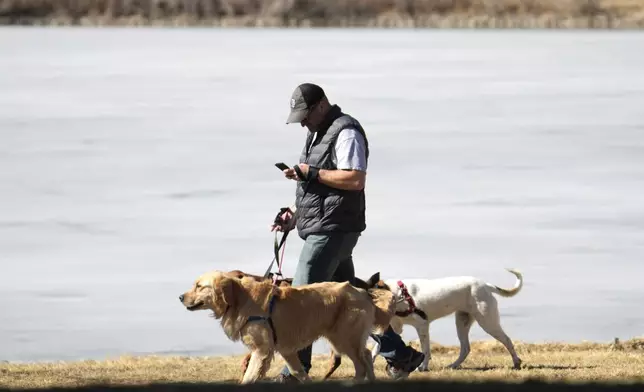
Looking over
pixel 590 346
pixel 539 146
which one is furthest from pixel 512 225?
pixel 539 146

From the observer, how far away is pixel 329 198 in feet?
26.9

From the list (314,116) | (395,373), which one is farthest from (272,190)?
(314,116)

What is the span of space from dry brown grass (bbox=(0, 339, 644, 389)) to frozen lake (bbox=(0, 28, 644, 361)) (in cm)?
94

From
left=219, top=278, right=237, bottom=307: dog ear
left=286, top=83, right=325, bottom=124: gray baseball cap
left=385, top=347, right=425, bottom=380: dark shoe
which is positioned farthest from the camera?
left=385, top=347, right=425, bottom=380: dark shoe

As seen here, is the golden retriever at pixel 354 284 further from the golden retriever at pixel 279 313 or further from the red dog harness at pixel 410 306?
the red dog harness at pixel 410 306

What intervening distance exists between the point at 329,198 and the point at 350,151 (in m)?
0.33

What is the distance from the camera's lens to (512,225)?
16.5m

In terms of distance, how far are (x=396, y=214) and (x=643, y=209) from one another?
132 inches

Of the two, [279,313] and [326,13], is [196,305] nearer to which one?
[279,313]

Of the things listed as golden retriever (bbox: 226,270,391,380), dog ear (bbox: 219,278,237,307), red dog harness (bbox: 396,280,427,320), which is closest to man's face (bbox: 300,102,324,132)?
golden retriever (bbox: 226,270,391,380)

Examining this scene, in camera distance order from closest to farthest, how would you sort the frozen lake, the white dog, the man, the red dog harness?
the man < the red dog harness < the white dog < the frozen lake

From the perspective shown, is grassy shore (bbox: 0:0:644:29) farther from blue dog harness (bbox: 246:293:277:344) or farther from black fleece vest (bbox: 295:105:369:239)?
blue dog harness (bbox: 246:293:277:344)

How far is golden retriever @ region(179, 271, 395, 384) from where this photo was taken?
7750 mm

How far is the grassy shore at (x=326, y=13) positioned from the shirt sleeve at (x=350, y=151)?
212 feet
